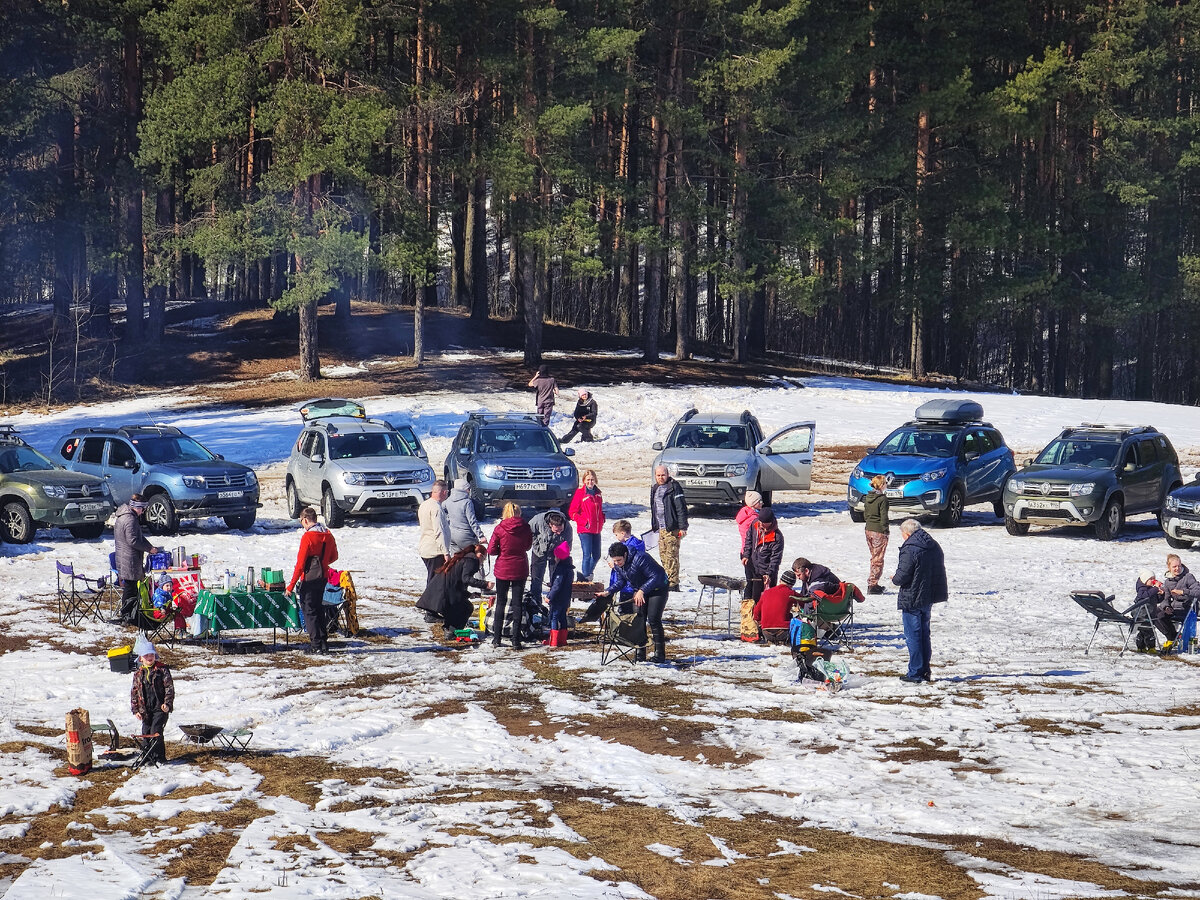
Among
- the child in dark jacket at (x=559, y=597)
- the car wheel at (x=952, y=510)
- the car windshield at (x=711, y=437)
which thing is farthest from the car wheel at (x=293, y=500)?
the car wheel at (x=952, y=510)

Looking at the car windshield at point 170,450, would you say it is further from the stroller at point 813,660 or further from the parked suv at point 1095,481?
the parked suv at point 1095,481

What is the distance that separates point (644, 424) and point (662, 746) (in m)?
25.8

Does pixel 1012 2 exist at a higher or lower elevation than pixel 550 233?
higher

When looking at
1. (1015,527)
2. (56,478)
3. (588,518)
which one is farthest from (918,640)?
(56,478)

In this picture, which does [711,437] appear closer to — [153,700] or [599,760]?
[599,760]

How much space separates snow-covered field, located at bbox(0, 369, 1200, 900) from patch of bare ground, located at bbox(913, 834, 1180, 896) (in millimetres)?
40

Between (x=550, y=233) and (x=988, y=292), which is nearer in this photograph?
(x=550, y=233)

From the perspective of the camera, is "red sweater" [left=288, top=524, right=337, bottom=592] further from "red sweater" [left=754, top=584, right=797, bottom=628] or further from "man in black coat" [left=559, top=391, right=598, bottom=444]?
"man in black coat" [left=559, top=391, right=598, bottom=444]

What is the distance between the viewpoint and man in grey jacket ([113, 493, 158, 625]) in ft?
51.8

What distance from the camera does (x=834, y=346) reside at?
68562mm

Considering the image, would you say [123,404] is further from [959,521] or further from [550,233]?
[959,521]

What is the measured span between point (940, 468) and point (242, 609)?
13.6 meters

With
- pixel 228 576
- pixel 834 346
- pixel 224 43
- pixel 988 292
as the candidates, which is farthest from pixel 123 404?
pixel 834 346

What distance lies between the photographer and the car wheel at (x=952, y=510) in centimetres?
2464
